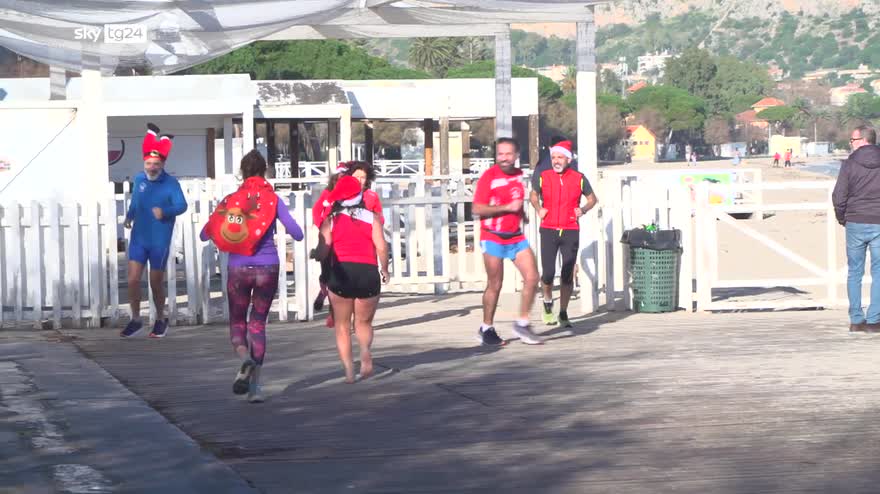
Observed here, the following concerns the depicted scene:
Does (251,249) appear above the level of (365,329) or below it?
above

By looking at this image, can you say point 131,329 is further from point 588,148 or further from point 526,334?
point 588,148

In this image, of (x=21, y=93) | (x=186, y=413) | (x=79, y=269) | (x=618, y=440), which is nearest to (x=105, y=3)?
(x=79, y=269)

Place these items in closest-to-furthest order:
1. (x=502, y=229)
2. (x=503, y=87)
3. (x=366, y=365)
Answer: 1. (x=366, y=365)
2. (x=502, y=229)
3. (x=503, y=87)

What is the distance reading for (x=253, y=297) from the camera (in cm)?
950

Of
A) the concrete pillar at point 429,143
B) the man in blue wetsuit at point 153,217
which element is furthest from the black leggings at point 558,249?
the concrete pillar at point 429,143

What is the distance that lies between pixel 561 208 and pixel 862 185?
2.65 meters

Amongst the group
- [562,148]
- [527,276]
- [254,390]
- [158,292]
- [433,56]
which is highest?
[433,56]

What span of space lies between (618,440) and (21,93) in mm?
20678

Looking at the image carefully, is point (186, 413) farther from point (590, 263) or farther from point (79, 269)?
point (590, 263)

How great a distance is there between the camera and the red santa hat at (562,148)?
13.2m

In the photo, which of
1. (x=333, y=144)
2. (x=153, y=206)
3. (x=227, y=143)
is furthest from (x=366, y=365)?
(x=333, y=144)

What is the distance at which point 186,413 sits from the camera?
28.6 feet

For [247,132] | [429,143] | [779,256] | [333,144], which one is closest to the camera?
[247,132]

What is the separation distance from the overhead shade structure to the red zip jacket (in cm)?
257
